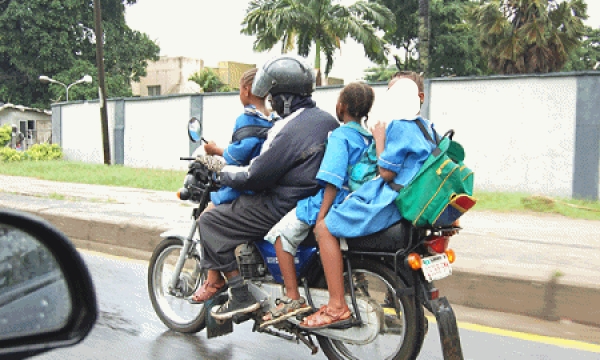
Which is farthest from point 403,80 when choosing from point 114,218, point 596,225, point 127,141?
point 127,141

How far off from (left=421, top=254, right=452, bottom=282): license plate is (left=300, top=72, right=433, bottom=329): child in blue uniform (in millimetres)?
260

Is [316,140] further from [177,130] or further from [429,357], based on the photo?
[177,130]

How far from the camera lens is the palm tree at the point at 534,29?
2567cm

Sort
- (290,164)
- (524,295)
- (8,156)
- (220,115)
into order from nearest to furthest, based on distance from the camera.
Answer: (290,164)
(524,295)
(220,115)
(8,156)

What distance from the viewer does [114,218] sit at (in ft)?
27.6

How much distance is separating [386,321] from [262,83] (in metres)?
1.44

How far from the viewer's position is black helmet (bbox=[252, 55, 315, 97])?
3674 millimetres

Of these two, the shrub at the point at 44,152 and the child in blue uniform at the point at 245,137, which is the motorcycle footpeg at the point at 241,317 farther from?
the shrub at the point at 44,152

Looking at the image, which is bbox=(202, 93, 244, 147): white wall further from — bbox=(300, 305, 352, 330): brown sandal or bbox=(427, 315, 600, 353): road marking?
bbox=(300, 305, 352, 330): brown sandal

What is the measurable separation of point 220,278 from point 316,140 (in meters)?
1.09

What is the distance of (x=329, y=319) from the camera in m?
3.49

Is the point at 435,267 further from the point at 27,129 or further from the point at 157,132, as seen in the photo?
the point at 27,129

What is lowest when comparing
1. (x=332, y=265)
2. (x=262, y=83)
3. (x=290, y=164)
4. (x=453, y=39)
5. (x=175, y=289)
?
(x=175, y=289)

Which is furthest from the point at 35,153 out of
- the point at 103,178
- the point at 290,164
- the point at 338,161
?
the point at 338,161
